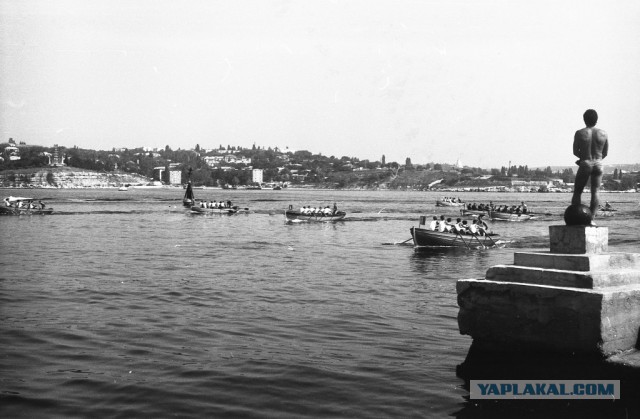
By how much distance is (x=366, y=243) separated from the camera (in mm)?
42219

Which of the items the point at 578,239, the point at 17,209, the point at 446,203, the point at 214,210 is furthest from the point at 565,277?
the point at 446,203

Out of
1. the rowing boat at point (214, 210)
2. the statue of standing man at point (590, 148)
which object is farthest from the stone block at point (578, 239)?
the rowing boat at point (214, 210)

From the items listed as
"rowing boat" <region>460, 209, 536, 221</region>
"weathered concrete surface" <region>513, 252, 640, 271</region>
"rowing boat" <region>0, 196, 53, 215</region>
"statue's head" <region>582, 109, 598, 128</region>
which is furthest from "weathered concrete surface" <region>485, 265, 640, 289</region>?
"rowing boat" <region>0, 196, 53, 215</region>

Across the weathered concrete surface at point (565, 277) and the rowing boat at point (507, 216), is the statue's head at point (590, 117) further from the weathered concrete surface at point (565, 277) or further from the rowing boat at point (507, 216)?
the rowing boat at point (507, 216)

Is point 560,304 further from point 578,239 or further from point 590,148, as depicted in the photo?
point 590,148

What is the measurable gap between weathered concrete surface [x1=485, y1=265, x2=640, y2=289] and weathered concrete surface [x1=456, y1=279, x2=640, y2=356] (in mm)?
152

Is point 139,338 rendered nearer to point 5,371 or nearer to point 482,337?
point 5,371

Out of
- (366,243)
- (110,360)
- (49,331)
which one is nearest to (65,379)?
(110,360)

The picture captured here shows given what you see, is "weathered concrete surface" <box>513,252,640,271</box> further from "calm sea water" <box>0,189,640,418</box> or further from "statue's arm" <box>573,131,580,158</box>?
"calm sea water" <box>0,189,640,418</box>

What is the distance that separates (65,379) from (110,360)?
3.83 feet

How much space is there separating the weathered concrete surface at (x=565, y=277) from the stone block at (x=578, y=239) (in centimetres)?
47

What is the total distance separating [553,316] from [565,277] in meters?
0.55

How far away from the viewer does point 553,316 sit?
928 centimetres

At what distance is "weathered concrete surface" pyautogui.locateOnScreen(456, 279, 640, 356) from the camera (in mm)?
Answer: 8992
